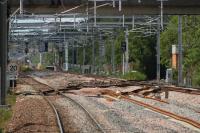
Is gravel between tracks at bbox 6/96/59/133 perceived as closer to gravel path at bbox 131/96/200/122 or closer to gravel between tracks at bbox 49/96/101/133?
gravel between tracks at bbox 49/96/101/133

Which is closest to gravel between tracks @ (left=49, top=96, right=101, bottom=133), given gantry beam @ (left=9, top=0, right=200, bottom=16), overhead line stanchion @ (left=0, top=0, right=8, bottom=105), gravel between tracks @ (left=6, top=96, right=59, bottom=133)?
gravel between tracks @ (left=6, top=96, right=59, bottom=133)

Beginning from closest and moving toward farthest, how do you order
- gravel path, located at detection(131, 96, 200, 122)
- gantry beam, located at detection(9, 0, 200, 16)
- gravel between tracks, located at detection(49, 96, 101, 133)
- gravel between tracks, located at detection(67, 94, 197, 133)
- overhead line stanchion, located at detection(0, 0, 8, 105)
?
gravel between tracks, located at detection(49, 96, 101, 133), gravel between tracks, located at detection(67, 94, 197, 133), gravel path, located at detection(131, 96, 200, 122), overhead line stanchion, located at detection(0, 0, 8, 105), gantry beam, located at detection(9, 0, 200, 16)

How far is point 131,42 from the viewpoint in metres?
84.9

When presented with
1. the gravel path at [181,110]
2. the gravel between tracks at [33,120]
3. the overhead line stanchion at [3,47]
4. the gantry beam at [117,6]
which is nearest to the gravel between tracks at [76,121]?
the gravel between tracks at [33,120]

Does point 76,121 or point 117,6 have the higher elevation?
point 117,6

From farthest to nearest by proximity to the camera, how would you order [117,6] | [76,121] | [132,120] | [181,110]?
[117,6], [181,110], [132,120], [76,121]

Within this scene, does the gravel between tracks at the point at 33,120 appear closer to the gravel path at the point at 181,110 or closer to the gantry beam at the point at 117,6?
the gravel path at the point at 181,110

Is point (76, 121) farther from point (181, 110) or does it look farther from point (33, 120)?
point (181, 110)

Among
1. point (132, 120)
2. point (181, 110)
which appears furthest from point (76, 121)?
point (181, 110)

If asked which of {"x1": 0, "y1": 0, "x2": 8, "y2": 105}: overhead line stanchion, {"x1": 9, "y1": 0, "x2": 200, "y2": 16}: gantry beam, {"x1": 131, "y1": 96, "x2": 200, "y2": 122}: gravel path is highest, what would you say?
{"x1": 9, "y1": 0, "x2": 200, "y2": 16}: gantry beam

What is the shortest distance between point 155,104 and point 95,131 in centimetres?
1233

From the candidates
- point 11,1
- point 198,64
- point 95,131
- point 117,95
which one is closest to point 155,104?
point 117,95

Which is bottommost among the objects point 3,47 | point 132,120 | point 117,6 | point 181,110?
point 181,110

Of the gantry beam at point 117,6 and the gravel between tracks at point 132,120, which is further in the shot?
the gantry beam at point 117,6
